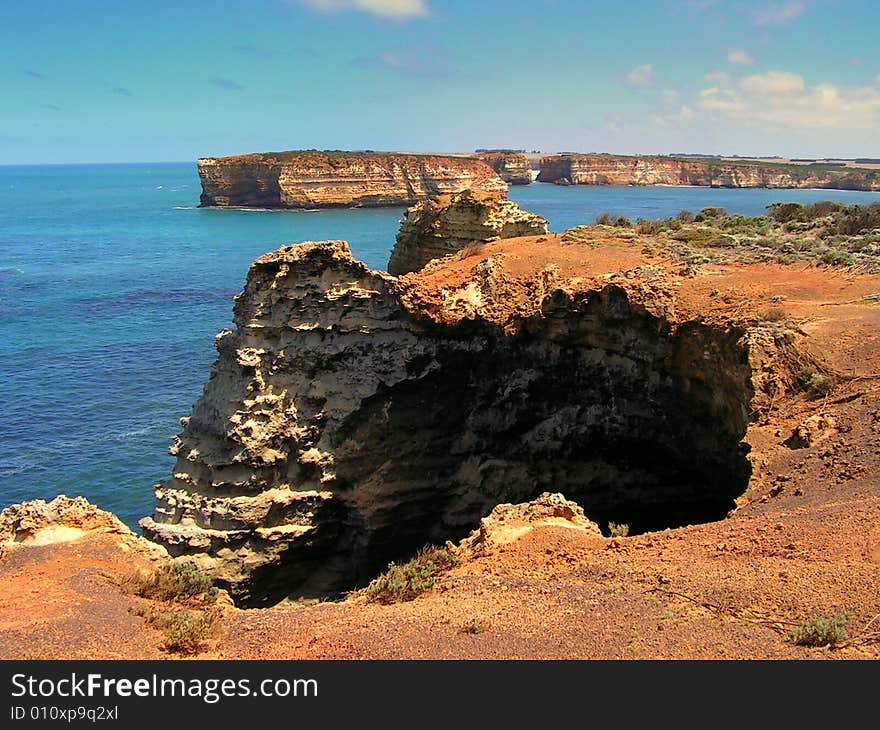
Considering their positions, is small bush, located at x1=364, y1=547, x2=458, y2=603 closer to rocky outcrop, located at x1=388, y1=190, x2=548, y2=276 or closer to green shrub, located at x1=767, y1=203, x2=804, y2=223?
rocky outcrop, located at x1=388, y1=190, x2=548, y2=276

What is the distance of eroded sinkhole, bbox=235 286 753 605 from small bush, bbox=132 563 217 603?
7472 mm

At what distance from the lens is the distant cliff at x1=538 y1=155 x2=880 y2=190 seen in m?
167

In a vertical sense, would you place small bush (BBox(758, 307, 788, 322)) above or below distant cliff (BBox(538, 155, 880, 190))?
below

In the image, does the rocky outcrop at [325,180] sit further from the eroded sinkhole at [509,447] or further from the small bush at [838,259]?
the eroded sinkhole at [509,447]

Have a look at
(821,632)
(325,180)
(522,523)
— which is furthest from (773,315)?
(325,180)

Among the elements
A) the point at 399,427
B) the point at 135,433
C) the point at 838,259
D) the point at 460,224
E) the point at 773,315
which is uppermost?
the point at 460,224

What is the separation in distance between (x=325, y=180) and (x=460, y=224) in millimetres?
97341

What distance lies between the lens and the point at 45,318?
47.6m

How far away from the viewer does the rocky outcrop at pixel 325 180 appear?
398 ft

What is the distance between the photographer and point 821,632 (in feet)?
24.4

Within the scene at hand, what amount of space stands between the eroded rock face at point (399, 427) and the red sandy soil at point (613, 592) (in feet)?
18.6

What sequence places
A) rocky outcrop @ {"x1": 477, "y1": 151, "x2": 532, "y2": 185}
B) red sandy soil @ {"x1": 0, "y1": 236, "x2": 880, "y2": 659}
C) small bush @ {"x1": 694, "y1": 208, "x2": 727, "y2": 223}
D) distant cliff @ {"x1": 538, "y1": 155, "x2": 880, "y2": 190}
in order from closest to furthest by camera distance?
red sandy soil @ {"x1": 0, "y1": 236, "x2": 880, "y2": 659} < small bush @ {"x1": 694, "y1": 208, "x2": 727, "y2": 223} < distant cliff @ {"x1": 538, "y1": 155, "x2": 880, "y2": 190} < rocky outcrop @ {"x1": 477, "y1": 151, "x2": 532, "y2": 185}

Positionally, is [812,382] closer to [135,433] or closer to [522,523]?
[522,523]

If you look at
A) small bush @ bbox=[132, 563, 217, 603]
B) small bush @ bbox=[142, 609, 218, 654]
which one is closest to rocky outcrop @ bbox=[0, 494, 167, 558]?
small bush @ bbox=[132, 563, 217, 603]
